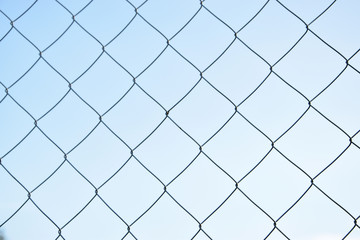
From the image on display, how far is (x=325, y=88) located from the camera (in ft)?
4.01

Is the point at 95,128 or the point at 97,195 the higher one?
the point at 95,128

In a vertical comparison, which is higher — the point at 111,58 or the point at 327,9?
the point at 327,9

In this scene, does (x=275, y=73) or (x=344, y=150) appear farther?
(x=275, y=73)

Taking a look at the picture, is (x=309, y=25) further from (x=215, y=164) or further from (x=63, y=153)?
(x=63, y=153)

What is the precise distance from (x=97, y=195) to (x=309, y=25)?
0.71m

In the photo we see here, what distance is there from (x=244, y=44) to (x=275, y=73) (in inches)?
4.5

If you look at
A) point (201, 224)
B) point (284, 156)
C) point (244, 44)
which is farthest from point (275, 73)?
point (201, 224)

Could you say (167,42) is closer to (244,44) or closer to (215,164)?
(244,44)

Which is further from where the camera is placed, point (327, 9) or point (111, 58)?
point (111, 58)

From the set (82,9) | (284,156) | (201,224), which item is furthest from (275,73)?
(82,9)

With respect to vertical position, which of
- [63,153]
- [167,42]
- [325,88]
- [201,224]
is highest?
[167,42]

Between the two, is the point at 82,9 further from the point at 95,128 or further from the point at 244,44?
the point at 244,44

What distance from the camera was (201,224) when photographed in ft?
4.22

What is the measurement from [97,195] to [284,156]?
498mm
